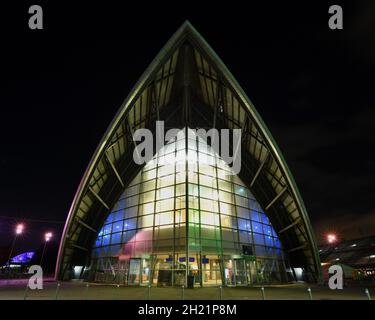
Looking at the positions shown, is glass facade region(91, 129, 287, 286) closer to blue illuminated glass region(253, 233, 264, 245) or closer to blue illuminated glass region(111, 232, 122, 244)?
blue illuminated glass region(253, 233, 264, 245)

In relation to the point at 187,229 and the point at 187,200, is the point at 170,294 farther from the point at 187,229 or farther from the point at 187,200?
the point at 187,200

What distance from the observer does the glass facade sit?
1961cm

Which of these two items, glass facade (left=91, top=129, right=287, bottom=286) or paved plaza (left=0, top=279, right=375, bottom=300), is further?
glass facade (left=91, top=129, right=287, bottom=286)

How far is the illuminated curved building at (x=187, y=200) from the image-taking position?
20484mm

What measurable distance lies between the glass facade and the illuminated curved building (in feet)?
0.34

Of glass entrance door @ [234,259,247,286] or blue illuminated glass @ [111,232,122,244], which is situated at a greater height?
blue illuminated glass @ [111,232,122,244]

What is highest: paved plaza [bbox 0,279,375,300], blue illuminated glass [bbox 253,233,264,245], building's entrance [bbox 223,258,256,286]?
blue illuminated glass [bbox 253,233,264,245]

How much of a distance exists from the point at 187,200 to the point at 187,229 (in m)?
2.62

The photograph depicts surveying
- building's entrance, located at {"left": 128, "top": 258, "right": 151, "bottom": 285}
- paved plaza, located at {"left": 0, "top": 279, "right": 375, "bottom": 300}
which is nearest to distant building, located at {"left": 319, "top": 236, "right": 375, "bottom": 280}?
paved plaza, located at {"left": 0, "top": 279, "right": 375, "bottom": 300}

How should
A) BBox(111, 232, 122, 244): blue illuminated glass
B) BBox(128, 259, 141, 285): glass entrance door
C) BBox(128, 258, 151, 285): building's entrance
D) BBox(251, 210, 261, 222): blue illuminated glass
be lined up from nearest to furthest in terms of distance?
BBox(128, 258, 151, 285): building's entrance < BBox(128, 259, 141, 285): glass entrance door < BBox(111, 232, 122, 244): blue illuminated glass < BBox(251, 210, 261, 222): blue illuminated glass

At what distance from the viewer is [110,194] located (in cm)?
2866

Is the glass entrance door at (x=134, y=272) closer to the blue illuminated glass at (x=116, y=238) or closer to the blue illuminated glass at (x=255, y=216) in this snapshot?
the blue illuminated glass at (x=116, y=238)

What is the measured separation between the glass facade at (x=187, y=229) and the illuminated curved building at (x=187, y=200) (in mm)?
103

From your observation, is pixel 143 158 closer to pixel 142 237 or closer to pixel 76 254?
pixel 142 237
